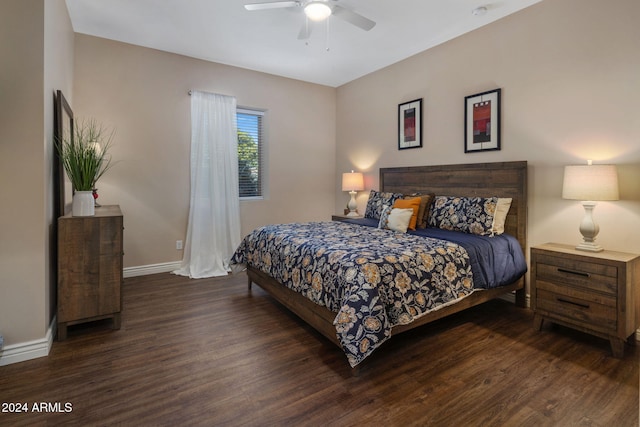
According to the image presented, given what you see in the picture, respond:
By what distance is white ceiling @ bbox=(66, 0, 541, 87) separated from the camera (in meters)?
3.04

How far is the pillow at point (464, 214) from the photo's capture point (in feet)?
9.97

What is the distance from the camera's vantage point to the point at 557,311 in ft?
8.27

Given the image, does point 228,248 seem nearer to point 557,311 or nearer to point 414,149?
point 414,149

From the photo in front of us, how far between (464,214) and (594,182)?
1.03m

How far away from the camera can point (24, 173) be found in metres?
2.11

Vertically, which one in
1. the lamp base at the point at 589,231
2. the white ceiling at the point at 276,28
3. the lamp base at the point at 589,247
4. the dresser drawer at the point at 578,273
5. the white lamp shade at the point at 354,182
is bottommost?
the dresser drawer at the point at 578,273

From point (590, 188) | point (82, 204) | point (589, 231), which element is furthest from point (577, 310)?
point (82, 204)

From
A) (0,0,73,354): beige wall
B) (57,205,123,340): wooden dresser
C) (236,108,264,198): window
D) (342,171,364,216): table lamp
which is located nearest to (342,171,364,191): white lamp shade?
(342,171,364,216): table lamp

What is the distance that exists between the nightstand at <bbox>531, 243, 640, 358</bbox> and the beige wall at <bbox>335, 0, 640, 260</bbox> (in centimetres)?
42

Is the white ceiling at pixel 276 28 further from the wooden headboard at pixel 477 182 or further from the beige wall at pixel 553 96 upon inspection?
the wooden headboard at pixel 477 182

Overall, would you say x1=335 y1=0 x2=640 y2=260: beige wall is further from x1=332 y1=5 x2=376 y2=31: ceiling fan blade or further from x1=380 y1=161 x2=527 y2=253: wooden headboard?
x1=332 y1=5 x2=376 y2=31: ceiling fan blade

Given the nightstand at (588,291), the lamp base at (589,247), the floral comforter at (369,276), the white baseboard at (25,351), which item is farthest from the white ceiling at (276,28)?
the white baseboard at (25,351)

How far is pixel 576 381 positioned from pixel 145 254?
14.1 feet

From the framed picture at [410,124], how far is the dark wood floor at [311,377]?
2310 mm
